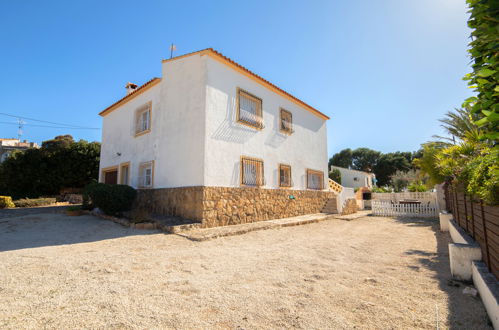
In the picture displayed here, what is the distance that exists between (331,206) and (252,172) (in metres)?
6.48

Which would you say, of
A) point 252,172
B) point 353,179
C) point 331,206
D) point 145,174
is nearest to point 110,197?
point 145,174

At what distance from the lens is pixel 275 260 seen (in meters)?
4.76

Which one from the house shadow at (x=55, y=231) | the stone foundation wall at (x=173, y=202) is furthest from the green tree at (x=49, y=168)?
the stone foundation wall at (x=173, y=202)

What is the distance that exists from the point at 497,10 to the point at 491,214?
103 inches

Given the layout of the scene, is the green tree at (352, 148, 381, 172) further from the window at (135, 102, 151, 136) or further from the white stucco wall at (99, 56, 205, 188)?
the white stucco wall at (99, 56, 205, 188)

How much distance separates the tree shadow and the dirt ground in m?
0.12

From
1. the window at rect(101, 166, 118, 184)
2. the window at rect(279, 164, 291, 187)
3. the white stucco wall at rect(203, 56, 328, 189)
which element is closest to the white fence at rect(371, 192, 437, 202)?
the white stucco wall at rect(203, 56, 328, 189)

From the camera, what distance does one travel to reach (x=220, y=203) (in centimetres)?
895

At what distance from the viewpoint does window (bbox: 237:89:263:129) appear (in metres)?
10.4

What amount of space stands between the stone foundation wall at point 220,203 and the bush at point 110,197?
1.07 meters

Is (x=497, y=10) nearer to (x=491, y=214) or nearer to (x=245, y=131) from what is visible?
(x=491, y=214)

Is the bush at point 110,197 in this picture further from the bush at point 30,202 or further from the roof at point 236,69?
the bush at point 30,202

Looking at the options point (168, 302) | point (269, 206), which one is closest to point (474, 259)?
point (168, 302)

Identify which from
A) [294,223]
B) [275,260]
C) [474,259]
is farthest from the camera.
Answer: [294,223]
